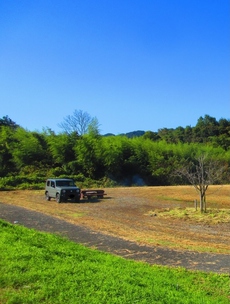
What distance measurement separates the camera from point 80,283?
4.21 metres

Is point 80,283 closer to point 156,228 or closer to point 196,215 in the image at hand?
point 156,228

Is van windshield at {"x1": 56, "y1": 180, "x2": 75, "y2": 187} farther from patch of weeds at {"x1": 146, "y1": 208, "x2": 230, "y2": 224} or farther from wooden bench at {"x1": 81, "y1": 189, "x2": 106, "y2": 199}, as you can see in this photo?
patch of weeds at {"x1": 146, "y1": 208, "x2": 230, "y2": 224}

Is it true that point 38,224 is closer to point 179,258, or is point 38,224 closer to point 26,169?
point 179,258

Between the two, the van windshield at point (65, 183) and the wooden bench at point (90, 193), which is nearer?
the van windshield at point (65, 183)

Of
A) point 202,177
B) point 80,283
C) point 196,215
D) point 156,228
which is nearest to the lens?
point 80,283

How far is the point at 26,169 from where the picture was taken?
37.6 metres

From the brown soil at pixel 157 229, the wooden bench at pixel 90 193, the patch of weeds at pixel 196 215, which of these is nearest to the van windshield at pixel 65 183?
the wooden bench at pixel 90 193

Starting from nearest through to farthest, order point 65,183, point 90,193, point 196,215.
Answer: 1. point 196,215
2. point 65,183
3. point 90,193

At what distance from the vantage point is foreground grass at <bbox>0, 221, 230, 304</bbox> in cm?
379

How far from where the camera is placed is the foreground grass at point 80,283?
12.4 ft

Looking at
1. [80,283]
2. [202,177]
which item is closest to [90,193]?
[202,177]

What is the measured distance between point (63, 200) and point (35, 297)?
58.3 ft

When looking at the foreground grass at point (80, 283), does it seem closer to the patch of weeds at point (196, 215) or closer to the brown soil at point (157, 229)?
the brown soil at point (157, 229)

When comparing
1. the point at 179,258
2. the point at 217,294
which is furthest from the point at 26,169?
the point at 217,294
